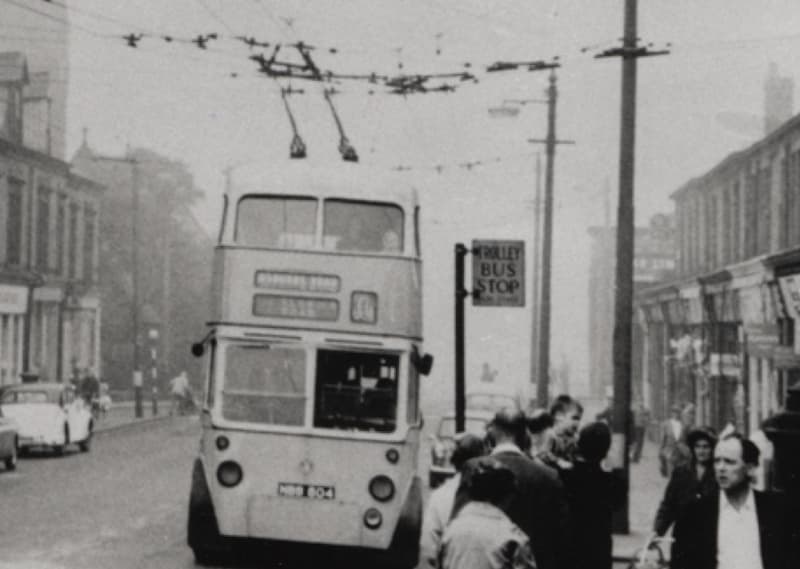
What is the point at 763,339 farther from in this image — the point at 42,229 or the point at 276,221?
the point at 42,229

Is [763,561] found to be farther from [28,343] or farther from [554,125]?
[28,343]

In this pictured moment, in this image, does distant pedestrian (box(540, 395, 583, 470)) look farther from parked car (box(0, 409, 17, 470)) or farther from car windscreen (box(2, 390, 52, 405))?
car windscreen (box(2, 390, 52, 405))

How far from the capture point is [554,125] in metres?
32.8

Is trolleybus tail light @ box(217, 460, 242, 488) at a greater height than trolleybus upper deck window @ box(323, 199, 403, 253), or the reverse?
trolleybus upper deck window @ box(323, 199, 403, 253)

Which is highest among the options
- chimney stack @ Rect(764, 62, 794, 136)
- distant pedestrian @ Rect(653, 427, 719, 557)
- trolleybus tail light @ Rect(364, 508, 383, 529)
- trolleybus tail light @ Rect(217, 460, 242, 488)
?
chimney stack @ Rect(764, 62, 794, 136)

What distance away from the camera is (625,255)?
18.2m

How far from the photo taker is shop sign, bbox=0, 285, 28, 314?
145 feet

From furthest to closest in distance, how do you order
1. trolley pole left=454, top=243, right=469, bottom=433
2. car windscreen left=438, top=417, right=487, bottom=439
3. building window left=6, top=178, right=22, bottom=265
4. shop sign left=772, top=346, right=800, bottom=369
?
building window left=6, top=178, right=22, bottom=265
car windscreen left=438, top=417, right=487, bottom=439
shop sign left=772, top=346, right=800, bottom=369
trolley pole left=454, top=243, right=469, bottom=433

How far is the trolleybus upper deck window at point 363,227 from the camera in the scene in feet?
48.4

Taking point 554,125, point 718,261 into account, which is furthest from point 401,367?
point 718,261

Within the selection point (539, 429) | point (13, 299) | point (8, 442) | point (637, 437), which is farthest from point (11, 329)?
point (539, 429)

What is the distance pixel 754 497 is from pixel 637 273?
5012 centimetres

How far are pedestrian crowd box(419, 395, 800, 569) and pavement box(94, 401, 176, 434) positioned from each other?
3478cm

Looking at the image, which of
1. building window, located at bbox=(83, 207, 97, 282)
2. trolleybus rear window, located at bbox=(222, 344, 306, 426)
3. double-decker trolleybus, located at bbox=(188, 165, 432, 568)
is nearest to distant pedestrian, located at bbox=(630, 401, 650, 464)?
double-decker trolleybus, located at bbox=(188, 165, 432, 568)
